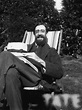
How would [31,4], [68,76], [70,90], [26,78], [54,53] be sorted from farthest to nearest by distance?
[31,4] < [68,76] < [70,90] < [54,53] < [26,78]

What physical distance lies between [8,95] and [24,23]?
3735mm

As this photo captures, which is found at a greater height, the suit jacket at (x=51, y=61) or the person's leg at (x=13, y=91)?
the suit jacket at (x=51, y=61)

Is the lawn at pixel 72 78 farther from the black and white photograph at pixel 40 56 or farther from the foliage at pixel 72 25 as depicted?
the foliage at pixel 72 25

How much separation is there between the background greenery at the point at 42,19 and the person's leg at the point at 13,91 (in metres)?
3.48

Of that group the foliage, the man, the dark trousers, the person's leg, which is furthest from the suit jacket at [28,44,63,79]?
the foliage

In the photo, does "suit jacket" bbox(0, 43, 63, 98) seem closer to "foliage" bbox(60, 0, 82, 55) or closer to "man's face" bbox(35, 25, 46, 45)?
"man's face" bbox(35, 25, 46, 45)

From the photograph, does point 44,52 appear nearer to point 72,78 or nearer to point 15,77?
point 15,77

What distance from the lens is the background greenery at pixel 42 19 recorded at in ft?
22.1

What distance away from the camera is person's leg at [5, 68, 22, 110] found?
3.11 metres

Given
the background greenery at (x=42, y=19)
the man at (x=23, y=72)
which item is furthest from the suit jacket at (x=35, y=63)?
the background greenery at (x=42, y=19)

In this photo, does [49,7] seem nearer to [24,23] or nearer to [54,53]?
[24,23]

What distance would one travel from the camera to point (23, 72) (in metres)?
3.30

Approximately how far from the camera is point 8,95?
3.13m

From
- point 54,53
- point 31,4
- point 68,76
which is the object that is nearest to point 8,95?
point 54,53
